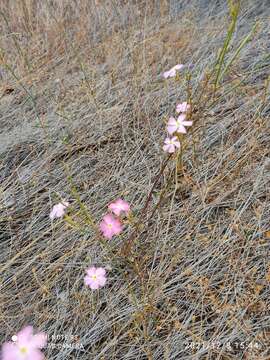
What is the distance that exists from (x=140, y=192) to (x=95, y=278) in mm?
390

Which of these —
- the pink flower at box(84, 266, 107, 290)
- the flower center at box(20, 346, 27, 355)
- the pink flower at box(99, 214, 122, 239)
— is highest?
the flower center at box(20, 346, 27, 355)

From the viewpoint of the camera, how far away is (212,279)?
1069 millimetres

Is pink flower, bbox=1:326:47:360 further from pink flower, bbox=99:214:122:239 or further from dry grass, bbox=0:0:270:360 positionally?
pink flower, bbox=99:214:122:239

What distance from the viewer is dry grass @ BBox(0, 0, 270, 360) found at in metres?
1.01

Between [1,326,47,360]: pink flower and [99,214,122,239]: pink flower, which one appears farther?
[99,214,122,239]: pink flower

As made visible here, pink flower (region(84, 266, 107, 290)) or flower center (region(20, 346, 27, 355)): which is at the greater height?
flower center (region(20, 346, 27, 355))

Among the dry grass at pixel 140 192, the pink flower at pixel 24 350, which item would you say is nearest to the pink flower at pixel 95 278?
the dry grass at pixel 140 192

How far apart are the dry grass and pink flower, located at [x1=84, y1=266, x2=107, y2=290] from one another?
6 centimetres

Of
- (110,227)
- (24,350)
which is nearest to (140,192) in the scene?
(110,227)

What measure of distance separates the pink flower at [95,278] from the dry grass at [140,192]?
6 cm

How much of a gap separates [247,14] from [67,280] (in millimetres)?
1914

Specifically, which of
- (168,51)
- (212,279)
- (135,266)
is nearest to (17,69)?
(168,51)

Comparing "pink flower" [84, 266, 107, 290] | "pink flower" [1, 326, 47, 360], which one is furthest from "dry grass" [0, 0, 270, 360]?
"pink flower" [1, 326, 47, 360]

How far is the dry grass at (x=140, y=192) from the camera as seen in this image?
3.32 ft
